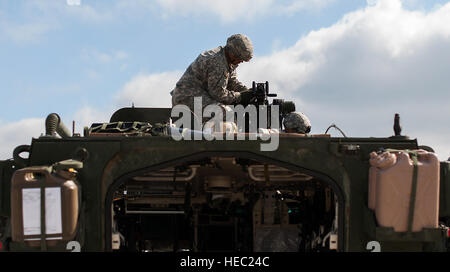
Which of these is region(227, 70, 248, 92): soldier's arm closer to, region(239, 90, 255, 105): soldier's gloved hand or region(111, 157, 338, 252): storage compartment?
region(239, 90, 255, 105): soldier's gloved hand

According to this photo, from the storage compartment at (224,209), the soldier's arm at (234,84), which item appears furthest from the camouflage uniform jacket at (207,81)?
the storage compartment at (224,209)

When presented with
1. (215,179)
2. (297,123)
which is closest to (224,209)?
(215,179)

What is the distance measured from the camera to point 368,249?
4.56 meters

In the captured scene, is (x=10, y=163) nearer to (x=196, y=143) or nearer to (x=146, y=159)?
(x=146, y=159)

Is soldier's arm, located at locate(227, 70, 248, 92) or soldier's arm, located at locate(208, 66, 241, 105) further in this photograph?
soldier's arm, located at locate(227, 70, 248, 92)

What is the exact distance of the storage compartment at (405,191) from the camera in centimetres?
428

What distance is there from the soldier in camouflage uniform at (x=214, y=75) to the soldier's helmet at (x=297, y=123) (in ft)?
1.94

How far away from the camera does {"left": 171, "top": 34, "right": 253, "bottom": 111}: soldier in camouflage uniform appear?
240 inches

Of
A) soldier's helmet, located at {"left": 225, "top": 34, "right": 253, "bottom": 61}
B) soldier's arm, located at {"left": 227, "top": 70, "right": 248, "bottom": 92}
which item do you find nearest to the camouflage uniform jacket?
soldier's helmet, located at {"left": 225, "top": 34, "right": 253, "bottom": 61}

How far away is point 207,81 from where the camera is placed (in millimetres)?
6203

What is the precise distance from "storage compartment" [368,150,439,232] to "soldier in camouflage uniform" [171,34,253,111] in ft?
7.21

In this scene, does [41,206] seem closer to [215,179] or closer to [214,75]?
[215,179]

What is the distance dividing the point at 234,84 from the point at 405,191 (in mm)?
3025

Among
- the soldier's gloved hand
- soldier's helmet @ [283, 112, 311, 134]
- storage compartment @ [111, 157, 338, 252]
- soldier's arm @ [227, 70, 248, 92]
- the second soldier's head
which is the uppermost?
the second soldier's head
